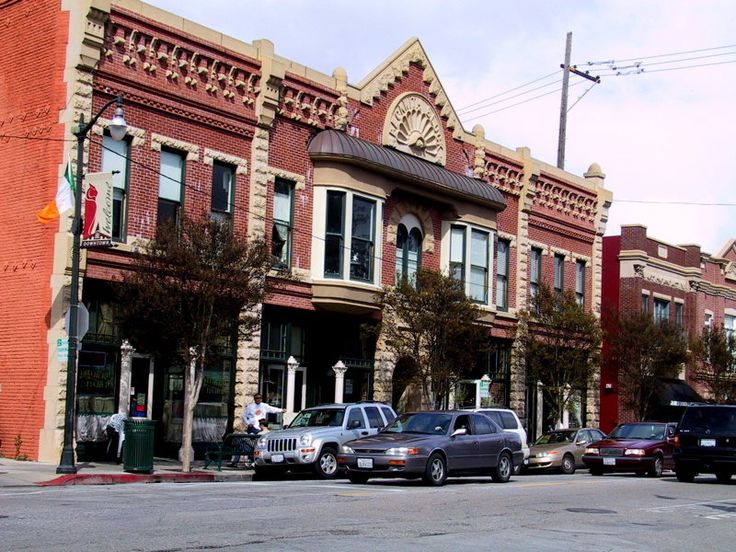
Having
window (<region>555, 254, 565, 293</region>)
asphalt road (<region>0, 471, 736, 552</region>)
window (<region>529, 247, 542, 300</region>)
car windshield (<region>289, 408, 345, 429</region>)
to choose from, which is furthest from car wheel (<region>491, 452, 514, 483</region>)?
window (<region>555, 254, 565, 293</region>)

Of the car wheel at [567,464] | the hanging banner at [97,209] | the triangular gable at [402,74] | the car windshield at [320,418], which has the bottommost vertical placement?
the car wheel at [567,464]

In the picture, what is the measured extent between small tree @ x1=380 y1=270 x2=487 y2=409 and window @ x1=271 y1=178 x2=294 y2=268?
3.16 metres

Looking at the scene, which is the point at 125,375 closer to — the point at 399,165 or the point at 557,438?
the point at 399,165

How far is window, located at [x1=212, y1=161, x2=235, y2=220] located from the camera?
28.0 m

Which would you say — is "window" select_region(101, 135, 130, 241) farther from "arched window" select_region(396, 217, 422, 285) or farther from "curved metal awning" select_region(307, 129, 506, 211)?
"arched window" select_region(396, 217, 422, 285)

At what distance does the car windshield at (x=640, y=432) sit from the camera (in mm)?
29688

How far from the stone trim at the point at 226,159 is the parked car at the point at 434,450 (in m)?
8.80

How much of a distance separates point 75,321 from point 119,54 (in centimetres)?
718

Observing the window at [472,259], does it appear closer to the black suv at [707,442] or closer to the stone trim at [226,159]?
the stone trim at [226,159]

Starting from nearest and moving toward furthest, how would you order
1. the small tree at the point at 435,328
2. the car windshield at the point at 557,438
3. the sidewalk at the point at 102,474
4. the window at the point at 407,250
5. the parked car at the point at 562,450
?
1. the sidewalk at the point at 102,474
2. the small tree at the point at 435,328
3. the parked car at the point at 562,450
4. the car windshield at the point at 557,438
5. the window at the point at 407,250

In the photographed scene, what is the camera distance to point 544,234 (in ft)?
134

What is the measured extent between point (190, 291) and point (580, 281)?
2377 centimetres

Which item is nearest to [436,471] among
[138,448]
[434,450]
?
[434,450]

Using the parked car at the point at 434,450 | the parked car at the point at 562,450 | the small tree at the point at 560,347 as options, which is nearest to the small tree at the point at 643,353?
the small tree at the point at 560,347
